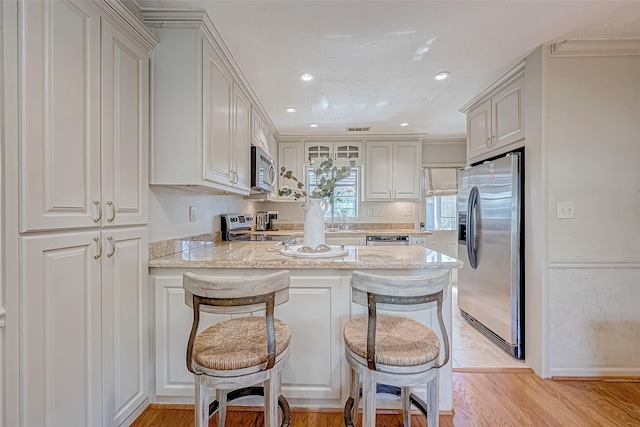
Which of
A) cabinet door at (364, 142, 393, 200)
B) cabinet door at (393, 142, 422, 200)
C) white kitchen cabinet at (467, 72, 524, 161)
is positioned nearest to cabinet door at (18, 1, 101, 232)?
white kitchen cabinet at (467, 72, 524, 161)

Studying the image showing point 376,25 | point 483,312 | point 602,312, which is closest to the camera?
point 376,25

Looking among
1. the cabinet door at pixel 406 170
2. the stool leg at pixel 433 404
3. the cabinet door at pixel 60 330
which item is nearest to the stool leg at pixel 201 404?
the cabinet door at pixel 60 330

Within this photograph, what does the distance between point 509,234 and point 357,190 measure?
8.47 ft

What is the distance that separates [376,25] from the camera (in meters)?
1.88

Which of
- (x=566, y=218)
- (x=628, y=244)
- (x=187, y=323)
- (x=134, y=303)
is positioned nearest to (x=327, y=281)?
(x=187, y=323)

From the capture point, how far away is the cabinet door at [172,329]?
174 centimetres

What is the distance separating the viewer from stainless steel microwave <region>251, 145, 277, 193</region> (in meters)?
2.97

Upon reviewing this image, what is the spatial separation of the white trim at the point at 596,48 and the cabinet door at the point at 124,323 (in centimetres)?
299

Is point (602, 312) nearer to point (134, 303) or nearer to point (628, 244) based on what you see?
point (628, 244)

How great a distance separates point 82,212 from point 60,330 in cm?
47

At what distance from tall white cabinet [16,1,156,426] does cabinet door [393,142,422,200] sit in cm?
357

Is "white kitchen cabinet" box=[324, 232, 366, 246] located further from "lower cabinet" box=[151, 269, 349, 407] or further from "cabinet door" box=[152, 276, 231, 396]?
"cabinet door" box=[152, 276, 231, 396]

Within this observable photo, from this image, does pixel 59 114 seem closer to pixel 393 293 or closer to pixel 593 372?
pixel 393 293

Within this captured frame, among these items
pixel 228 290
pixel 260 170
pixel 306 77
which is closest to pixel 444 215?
pixel 260 170
